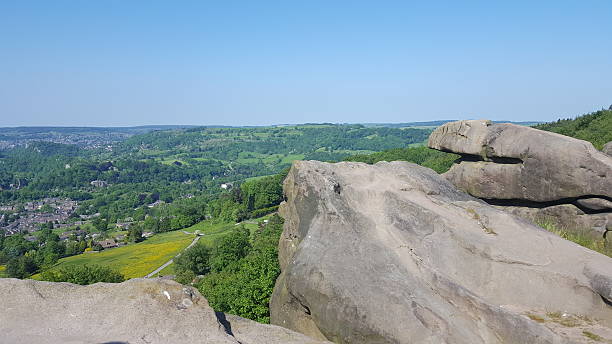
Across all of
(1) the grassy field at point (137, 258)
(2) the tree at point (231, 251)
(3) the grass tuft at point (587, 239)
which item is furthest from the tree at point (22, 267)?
(3) the grass tuft at point (587, 239)

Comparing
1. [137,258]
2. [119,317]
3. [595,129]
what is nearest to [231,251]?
[119,317]

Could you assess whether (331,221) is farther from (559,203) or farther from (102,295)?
(559,203)

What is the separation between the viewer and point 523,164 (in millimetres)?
23641

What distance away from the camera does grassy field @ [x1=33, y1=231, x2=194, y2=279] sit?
78.7 meters

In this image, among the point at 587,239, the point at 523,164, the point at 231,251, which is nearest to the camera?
the point at 587,239

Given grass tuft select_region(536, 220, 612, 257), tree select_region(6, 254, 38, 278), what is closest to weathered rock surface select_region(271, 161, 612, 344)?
grass tuft select_region(536, 220, 612, 257)

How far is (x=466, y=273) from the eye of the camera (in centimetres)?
1625

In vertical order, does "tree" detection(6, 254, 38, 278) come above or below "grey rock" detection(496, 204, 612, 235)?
below

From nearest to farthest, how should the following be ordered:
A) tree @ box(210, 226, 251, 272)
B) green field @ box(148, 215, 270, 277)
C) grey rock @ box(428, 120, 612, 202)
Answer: grey rock @ box(428, 120, 612, 202) < tree @ box(210, 226, 251, 272) < green field @ box(148, 215, 270, 277)

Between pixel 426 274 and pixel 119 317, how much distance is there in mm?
→ 11838

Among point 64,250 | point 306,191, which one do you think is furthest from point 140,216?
point 306,191

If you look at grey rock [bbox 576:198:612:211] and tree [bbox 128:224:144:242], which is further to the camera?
tree [bbox 128:224:144:242]

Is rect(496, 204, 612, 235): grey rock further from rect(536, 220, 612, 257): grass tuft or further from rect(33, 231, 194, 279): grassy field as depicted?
rect(33, 231, 194, 279): grassy field

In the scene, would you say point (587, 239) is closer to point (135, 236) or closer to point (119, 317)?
point (119, 317)
